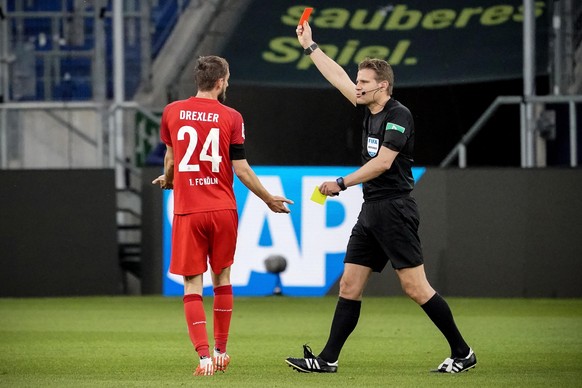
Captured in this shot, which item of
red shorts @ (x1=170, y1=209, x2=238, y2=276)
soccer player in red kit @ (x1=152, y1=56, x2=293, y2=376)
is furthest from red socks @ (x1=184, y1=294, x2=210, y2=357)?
red shorts @ (x1=170, y1=209, x2=238, y2=276)

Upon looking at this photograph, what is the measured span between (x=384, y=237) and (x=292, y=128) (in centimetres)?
901

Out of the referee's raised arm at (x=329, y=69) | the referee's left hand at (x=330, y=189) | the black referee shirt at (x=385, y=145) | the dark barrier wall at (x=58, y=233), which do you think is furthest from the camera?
the dark barrier wall at (x=58, y=233)

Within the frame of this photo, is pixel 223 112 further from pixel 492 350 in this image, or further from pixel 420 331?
pixel 420 331

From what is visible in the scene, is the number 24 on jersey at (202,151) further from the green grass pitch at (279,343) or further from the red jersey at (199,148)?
the green grass pitch at (279,343)

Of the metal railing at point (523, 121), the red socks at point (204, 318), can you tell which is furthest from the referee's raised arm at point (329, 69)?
the metal railing at point (523, 121)

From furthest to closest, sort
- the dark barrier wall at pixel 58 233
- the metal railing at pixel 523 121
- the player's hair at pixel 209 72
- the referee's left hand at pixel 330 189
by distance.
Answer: the metal railing at pixel 523 121
the dark barrier wall at pixel 58 233
the player's hair at pixel 209 72
the referee's left hand at pixel 330 189

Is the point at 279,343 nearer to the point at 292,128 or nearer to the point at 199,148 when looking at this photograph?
the point at 199,148

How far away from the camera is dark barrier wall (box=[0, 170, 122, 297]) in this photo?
1535cm

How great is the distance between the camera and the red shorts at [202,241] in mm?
7816

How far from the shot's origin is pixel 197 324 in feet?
25.5

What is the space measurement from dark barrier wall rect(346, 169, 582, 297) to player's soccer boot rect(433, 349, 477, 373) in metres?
7.31

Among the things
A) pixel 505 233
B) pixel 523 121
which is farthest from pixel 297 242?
pixel 523 121

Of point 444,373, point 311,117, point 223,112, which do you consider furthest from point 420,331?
point 311,117

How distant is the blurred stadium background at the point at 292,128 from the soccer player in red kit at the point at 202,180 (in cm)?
742
